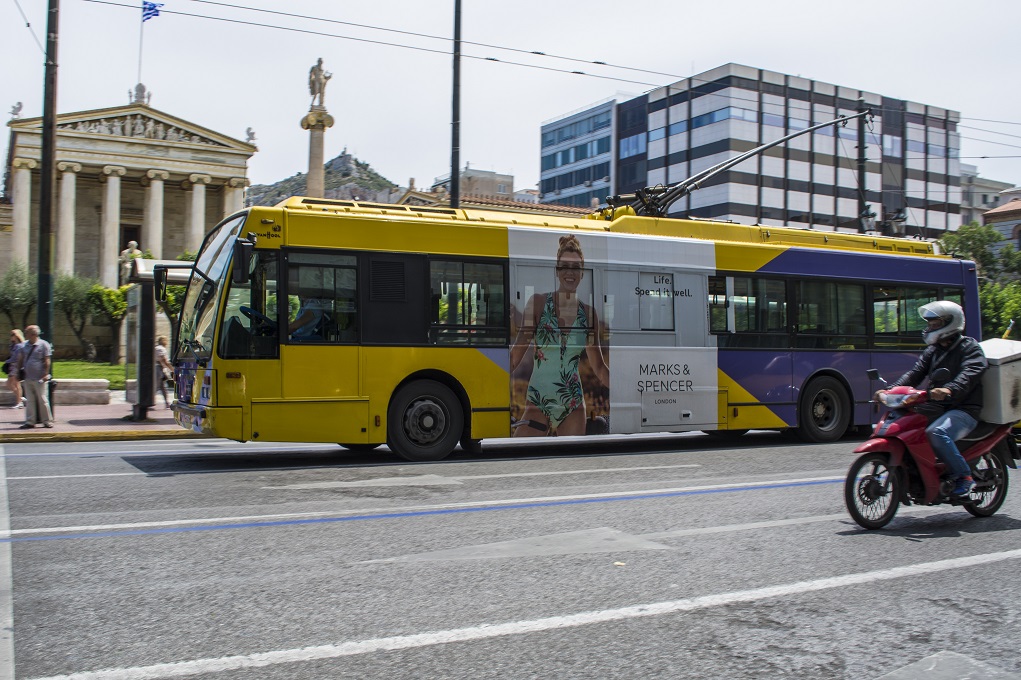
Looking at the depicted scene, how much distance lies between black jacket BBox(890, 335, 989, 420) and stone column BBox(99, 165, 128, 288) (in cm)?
5902

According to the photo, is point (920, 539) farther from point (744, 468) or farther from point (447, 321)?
point (447, 321)

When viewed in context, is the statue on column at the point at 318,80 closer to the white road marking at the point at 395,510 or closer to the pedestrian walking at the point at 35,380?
the pedestrian walking at the point at 35,380

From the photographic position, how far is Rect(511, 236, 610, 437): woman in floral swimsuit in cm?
1205

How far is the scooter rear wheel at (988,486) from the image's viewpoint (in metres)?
7.12

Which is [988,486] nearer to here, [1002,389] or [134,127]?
[1002,389]

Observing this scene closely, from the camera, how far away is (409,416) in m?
11.2

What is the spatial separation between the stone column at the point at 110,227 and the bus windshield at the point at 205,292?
51442mm

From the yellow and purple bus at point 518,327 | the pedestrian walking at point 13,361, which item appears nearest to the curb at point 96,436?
the pedestrian walking at point 13,361

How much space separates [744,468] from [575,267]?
12.0ft

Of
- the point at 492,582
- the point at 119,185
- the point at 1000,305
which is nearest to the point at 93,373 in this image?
the point at 119,185

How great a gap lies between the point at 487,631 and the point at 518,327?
8025 millimetres

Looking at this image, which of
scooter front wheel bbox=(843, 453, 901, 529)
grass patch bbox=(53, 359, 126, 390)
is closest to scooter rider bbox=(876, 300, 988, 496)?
scooter front wheel bbox=(843, 453, 901, 529)

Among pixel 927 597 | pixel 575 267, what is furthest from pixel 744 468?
pixel 927 597

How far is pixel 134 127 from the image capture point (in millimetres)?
60562
